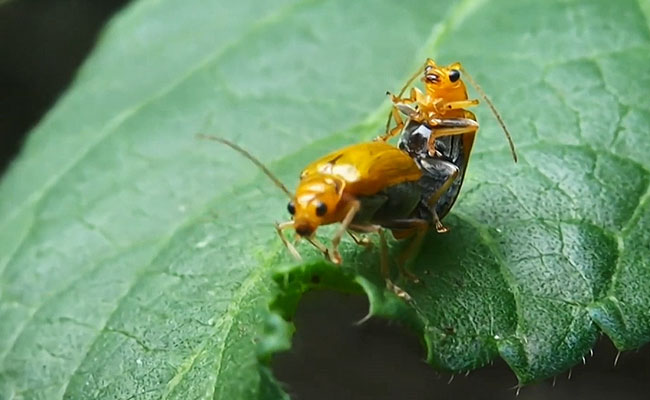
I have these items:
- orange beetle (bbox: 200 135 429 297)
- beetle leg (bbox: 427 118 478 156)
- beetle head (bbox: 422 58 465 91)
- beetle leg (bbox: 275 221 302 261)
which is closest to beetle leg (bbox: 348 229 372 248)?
orange beetle (bbox: 200 135 429 297)

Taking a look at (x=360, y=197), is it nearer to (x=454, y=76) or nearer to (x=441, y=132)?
(x=441, y=132)

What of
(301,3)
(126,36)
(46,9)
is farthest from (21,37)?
(301,3)

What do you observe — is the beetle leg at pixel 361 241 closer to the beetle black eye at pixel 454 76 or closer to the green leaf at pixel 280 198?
the green leaf at pixel 280 198

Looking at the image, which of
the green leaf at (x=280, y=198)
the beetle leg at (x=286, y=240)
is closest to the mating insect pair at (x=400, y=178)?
the beetle leg at (x=286, y=240)

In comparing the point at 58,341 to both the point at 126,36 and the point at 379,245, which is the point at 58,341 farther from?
the point at 126,36

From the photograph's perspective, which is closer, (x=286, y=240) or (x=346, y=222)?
(x=346, y=222)

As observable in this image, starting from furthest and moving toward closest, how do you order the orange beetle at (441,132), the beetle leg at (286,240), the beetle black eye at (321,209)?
the orange beetle at (441,132) < the beetle leg at (286,240) < the beetle black eye at (321,209)

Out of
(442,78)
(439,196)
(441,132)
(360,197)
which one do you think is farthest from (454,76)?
(360,197)
